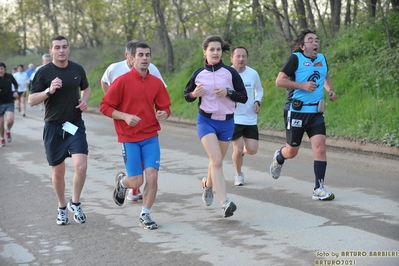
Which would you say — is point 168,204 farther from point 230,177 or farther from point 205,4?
point 205,4

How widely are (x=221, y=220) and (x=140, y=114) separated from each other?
4.62 feet

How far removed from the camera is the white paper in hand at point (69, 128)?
800cm

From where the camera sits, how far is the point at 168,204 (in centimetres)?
900

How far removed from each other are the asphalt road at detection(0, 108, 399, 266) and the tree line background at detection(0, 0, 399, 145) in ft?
9.97

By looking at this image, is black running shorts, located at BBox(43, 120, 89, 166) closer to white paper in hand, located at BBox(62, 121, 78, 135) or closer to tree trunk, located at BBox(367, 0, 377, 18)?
white paper in hand, located at BBox(62, 121, 78, 135)

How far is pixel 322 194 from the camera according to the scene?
28.6ft

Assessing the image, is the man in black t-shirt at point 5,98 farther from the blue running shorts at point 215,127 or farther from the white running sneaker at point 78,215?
the blue running shorts at point 215,127

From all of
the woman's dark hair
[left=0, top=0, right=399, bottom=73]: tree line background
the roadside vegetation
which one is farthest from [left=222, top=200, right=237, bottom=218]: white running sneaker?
[left=0, top=0, right=399, bottom=73]: tree line background

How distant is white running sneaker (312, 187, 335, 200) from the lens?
8.70 m

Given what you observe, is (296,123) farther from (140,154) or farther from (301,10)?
(301,10)

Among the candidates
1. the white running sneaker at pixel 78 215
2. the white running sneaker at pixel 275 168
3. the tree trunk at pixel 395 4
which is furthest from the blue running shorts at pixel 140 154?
the tree trunk at pixel 395 4

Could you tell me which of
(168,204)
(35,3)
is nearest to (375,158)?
(168,204)

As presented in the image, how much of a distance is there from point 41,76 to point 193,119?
42.0ft

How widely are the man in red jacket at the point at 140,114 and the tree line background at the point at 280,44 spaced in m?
6.00
